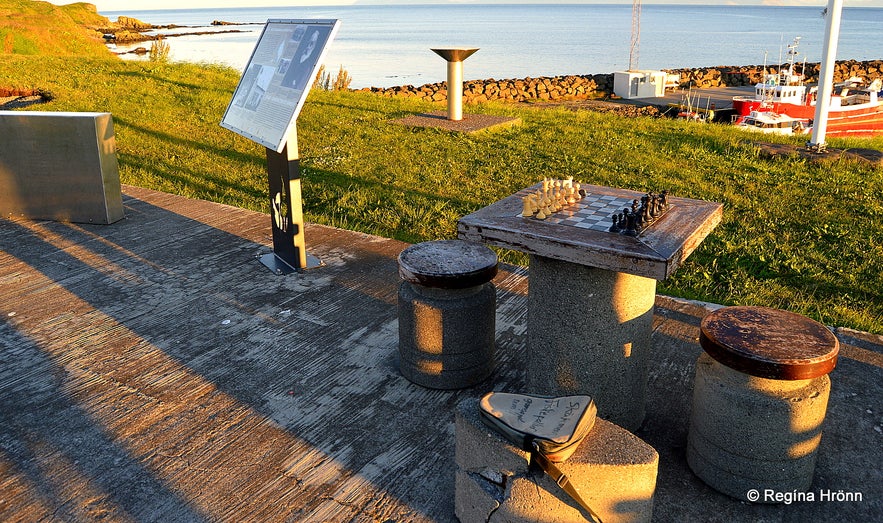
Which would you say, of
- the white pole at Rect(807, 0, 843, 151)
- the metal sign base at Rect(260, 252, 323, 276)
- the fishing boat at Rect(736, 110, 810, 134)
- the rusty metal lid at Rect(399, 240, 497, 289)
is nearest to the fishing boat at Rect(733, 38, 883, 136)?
the fishing boat at Rect(736, 110, 810, 134)

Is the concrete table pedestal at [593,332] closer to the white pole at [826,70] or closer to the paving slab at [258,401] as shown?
the paving slab at [258,401]

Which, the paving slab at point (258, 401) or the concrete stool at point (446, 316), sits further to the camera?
the concrete stool at point (446, 316)

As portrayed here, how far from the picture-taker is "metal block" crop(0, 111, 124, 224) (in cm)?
743

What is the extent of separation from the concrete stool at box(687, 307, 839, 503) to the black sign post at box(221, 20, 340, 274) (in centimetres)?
351

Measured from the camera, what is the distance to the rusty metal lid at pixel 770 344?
3014mm

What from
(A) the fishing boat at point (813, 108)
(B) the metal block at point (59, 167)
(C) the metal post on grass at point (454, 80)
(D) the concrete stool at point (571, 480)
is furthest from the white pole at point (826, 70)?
(A) the fishing boat at point (813, 108)

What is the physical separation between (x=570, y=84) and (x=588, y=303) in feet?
126

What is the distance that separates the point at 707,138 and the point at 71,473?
11717 millimetres

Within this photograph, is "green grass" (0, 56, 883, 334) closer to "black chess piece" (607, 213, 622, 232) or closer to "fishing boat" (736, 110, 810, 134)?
"black chess piece" (607, 213, 622, 232)

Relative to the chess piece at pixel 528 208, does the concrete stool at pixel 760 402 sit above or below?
below

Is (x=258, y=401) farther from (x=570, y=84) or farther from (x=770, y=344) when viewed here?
(x=570, y=84)

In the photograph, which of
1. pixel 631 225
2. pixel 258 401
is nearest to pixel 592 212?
pixel 631 225

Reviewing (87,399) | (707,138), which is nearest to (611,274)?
(87,399)

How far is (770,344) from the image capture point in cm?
313
